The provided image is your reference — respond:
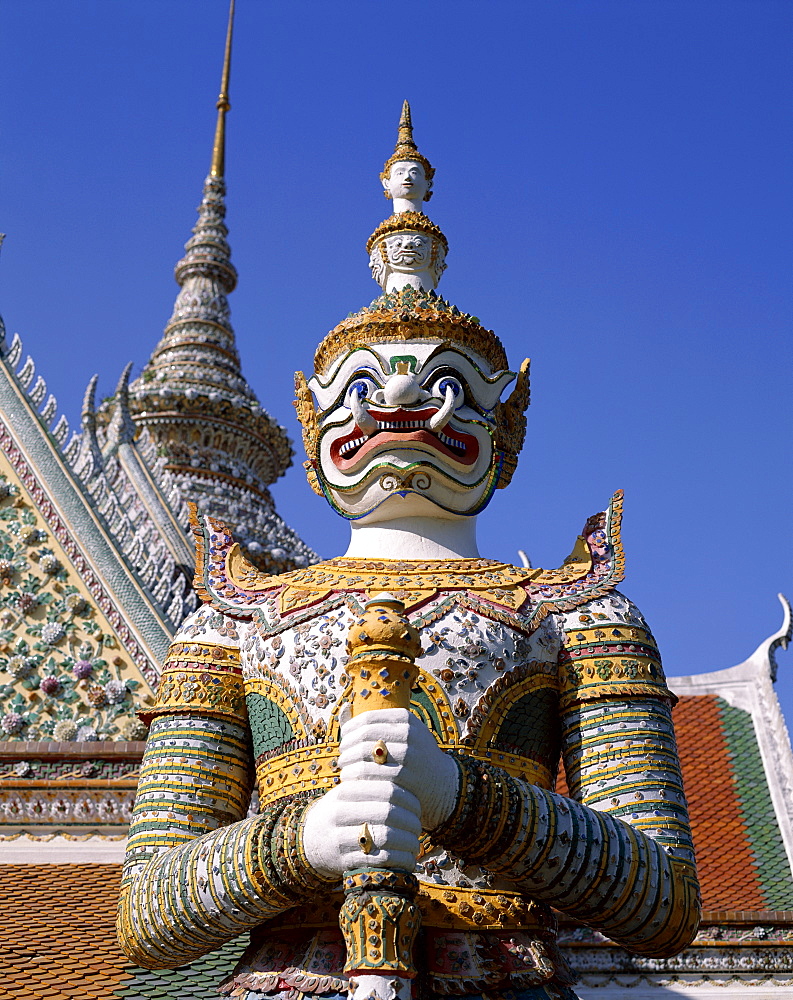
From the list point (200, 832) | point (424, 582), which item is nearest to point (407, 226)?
point (424, 582)

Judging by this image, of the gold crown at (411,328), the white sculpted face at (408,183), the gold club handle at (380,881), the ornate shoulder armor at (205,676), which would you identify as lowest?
the gold club handle at (380,881)

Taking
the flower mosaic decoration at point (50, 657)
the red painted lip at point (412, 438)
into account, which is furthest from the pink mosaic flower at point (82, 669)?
the red painted lip at point (412, 438)

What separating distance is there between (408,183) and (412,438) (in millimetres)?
1393

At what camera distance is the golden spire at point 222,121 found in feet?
71.0

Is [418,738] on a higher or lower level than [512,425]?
lower

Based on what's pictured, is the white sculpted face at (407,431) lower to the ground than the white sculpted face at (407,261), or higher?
lower

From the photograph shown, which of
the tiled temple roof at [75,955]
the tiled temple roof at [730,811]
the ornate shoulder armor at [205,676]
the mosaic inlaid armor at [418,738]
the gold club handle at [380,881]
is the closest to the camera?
the gold club handle at [380,881]

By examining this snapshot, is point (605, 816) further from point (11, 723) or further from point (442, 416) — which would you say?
point (11, 723)

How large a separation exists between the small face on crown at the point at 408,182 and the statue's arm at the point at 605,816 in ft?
6.31

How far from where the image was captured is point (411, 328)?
438 centimetres

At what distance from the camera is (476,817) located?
316 centimetres

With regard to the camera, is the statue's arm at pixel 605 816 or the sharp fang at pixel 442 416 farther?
the sharp fang at pixel 442 416

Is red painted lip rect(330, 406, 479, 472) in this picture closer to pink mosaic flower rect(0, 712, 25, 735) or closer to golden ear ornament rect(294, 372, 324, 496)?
golden ear ornament rect(294, 372, 324, 496)

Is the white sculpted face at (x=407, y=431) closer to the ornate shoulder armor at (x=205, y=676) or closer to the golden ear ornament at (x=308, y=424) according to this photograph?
the golden ear ornament at (x=308, y=424)
